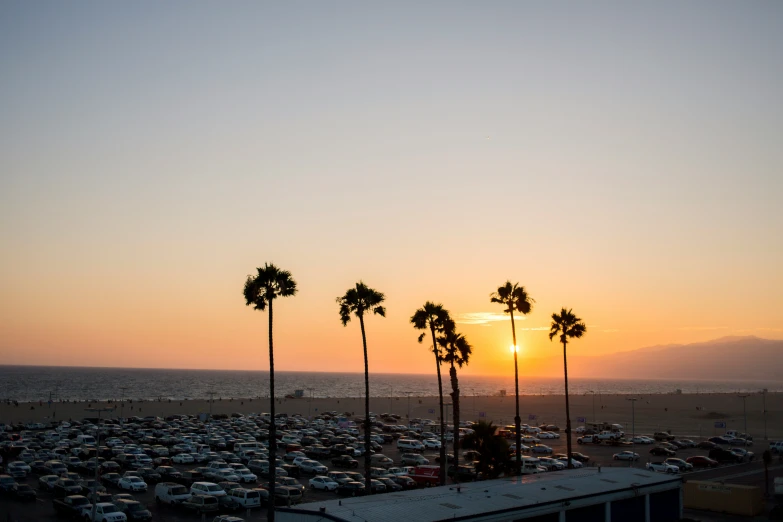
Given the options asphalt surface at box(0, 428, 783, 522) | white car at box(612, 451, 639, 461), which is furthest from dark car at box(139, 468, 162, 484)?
white car at box(612, 451, 639, 461)

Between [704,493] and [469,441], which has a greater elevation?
[469,441]

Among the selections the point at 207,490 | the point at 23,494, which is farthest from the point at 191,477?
the point at 23,494

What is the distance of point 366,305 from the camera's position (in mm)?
44031

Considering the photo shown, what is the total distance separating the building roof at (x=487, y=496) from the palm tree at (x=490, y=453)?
3.13 m

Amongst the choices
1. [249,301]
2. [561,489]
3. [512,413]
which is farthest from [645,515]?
[512,413]

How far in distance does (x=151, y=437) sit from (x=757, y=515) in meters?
61.6

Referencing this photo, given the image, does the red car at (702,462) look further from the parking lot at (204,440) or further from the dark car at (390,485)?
the dark car at (390,485)

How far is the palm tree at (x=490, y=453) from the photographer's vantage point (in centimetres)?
3916

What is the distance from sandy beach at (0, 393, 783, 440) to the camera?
106m

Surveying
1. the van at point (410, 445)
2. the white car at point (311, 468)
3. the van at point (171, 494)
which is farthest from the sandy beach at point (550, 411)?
the van at point (171, 494)

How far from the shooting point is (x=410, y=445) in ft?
248

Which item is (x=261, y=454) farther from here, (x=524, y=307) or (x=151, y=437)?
(x=524, y=307)

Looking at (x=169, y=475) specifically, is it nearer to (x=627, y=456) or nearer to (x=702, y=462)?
(x=627, y=456)

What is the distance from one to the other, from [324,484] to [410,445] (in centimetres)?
2831
